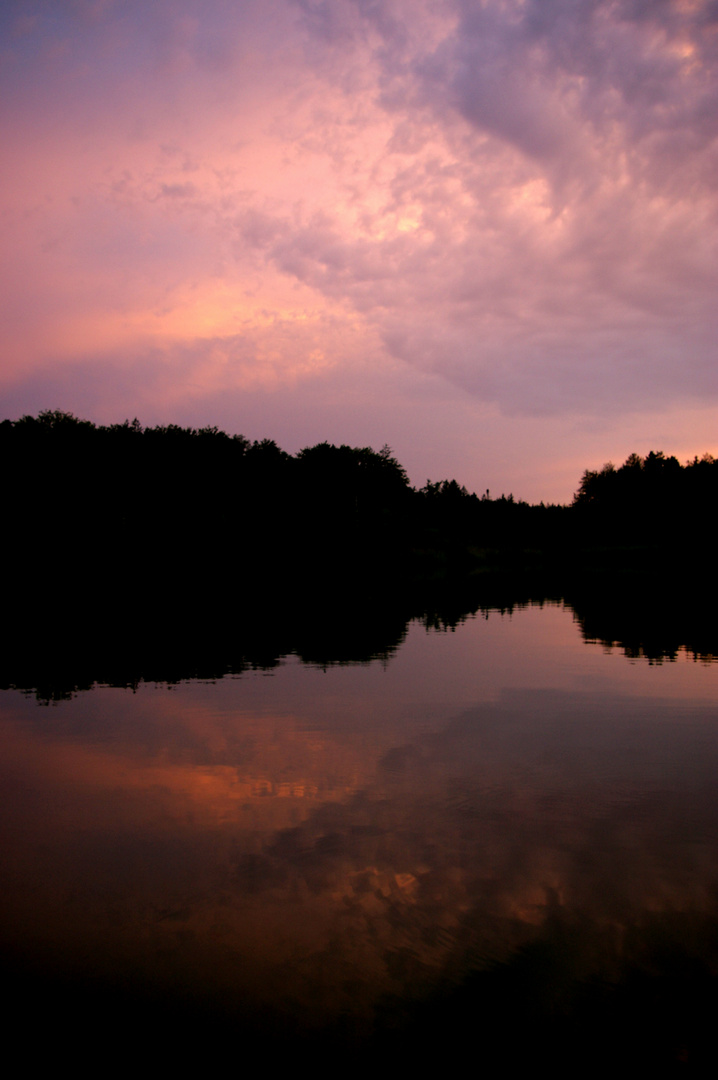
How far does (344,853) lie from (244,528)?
98.8 metres

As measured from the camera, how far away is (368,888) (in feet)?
26.7

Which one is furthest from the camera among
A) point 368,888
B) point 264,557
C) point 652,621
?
point 264,557

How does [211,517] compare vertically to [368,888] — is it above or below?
above

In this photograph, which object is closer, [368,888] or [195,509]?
[368,888]

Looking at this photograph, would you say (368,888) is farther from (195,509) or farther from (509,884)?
(195,509)

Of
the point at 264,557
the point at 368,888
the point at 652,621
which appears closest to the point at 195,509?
the point at 264,557

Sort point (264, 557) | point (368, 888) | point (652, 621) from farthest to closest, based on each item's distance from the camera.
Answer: point (264, 557) → point (652, 621) → point (368, 888)

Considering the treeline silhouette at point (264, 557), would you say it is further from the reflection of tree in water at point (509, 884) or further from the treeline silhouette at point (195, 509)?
the reflection of tree in water at point (509, 884)

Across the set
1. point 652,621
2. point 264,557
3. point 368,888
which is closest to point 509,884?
point 368,888

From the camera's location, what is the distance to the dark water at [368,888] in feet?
19.6

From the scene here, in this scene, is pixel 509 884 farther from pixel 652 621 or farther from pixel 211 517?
pixel 211 517

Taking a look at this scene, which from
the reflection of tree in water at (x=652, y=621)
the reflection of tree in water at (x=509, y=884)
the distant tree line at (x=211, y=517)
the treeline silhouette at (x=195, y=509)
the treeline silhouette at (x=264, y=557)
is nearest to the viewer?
the reflection of tree in water at (x=509, y=884)

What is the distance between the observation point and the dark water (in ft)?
19.6

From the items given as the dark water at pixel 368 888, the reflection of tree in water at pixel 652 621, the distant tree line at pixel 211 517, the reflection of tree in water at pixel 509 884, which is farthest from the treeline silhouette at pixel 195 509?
the reflection of tree in water at pixel 509 884
